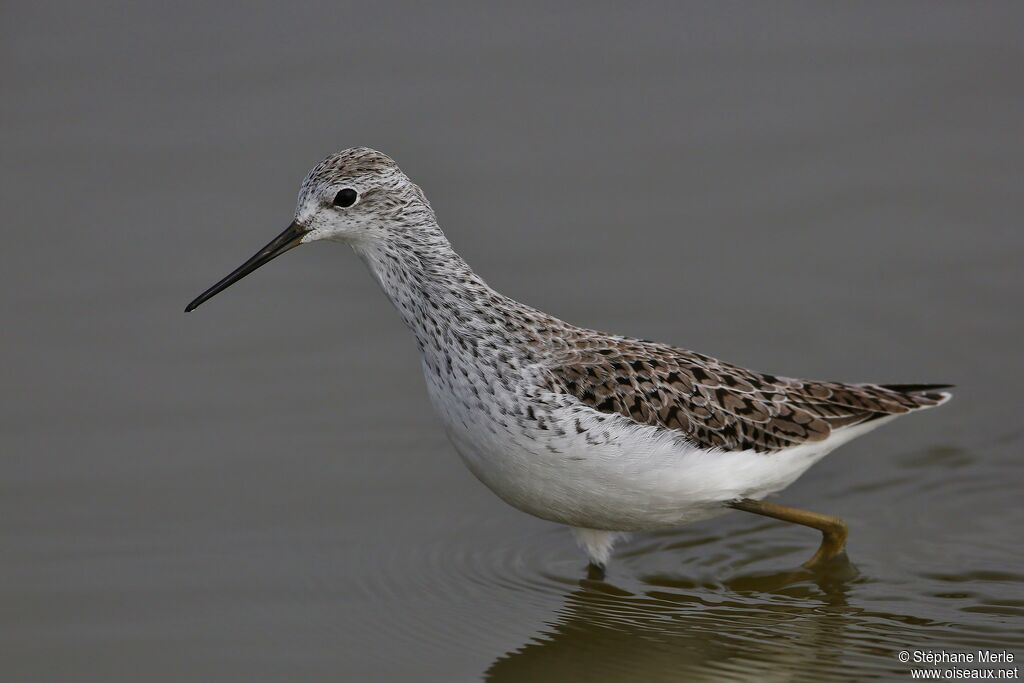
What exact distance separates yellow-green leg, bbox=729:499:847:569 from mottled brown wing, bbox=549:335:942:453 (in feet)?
1.34

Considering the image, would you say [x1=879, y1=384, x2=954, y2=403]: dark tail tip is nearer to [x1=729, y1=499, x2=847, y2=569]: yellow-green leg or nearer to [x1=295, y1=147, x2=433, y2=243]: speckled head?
[x1=729, y1=499, x2=847, y2=569]: yellow-green leg

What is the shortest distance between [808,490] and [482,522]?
2.36 metres

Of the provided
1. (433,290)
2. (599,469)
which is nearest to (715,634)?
(599,469)

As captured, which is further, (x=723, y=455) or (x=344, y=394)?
(x=344, y=394)

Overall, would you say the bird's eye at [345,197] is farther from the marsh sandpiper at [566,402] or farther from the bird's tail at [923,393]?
the bird's tail at [923,393]

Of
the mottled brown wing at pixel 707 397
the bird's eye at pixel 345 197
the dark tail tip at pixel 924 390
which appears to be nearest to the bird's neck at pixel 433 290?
the bird's eye at pixel 345 197

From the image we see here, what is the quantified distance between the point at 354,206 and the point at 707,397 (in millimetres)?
2414

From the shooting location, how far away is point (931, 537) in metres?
9.66

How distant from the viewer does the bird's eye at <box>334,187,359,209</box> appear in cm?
876

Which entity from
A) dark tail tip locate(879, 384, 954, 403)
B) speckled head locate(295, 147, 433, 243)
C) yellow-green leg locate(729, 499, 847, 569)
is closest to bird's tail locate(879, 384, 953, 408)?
dark tail tip locate(879, 384, 954, 403)

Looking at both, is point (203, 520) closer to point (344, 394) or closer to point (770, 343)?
point (344, 394)

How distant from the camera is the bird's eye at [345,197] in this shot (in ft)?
28.7

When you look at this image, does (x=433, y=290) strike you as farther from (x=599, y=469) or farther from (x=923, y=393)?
(x=923, y=393)

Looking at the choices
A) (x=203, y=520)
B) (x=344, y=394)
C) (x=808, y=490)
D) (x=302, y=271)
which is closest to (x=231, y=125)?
(x=302, y=271)
